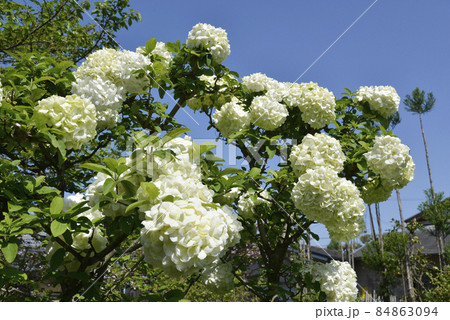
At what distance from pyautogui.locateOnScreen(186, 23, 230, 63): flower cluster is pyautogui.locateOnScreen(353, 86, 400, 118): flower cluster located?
1677mm

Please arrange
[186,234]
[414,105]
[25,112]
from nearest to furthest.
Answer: [186,234]
[25,112]
[414,105]

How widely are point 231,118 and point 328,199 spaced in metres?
1.46

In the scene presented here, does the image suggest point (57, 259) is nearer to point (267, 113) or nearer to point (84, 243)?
point (84, 243)

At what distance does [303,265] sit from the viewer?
368 centimetres

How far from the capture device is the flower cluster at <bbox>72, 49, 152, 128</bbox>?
264 cm

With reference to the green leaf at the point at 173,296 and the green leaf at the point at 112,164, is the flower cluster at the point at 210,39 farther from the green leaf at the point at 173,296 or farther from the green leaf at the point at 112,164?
the green leaf at the point at 173,296

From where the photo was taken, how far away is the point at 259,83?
13.2 ft

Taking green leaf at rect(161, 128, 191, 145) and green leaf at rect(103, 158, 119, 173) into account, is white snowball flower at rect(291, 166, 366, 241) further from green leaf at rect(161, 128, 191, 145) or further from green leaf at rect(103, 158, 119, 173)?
green leaf at rect(103, 158, 119, 173)

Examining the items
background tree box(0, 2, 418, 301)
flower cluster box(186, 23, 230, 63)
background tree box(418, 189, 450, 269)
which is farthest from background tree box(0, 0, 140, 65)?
background tree box(418, 189, 450, 269)

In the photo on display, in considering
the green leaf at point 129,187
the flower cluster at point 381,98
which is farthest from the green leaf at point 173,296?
the flower cluster at point 381,98

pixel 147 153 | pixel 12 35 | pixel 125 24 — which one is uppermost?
pixel 125 24

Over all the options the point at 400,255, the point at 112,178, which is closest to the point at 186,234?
the point at 112,178

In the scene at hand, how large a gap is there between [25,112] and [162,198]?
108 cm
